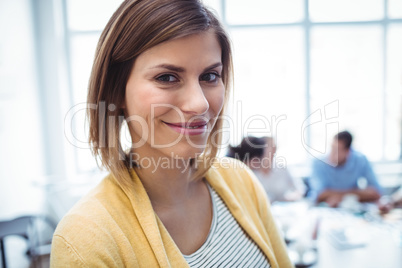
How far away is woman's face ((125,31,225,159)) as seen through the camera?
0.65 m

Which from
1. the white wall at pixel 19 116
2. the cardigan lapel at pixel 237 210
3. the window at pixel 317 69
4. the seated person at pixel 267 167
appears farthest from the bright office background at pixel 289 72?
the cardigan lapel at pixel 237 210

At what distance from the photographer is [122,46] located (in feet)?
2.17

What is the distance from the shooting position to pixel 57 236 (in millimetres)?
595

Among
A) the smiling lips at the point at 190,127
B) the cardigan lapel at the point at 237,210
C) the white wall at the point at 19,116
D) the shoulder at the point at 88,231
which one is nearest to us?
the shoulder at the point at 88,231

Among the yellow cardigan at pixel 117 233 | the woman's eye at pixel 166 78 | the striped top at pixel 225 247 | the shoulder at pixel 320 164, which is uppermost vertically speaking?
the woman's eye at pixel 166 78

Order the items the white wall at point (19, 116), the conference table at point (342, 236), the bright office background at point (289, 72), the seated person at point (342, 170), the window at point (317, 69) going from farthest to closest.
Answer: the window at point (317, 69) < the bright office background at point (289, 72) < the seated person at point (342, 170) < the white wall at point (19, 116) < the conference table at point (342, 236)

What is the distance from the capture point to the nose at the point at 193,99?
67 cm

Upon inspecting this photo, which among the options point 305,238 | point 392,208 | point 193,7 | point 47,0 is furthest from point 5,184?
point 392,208

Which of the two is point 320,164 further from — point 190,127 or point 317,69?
point 190,127

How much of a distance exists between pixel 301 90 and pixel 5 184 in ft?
11.7

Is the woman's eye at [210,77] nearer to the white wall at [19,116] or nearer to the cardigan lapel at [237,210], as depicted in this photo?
the cardigan lapel at [237,210]

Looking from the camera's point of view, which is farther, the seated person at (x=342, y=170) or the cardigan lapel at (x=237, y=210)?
the seated person at (x=342, y=170)

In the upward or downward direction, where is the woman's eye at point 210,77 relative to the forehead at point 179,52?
downward

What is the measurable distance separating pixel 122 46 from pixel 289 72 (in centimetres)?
383
